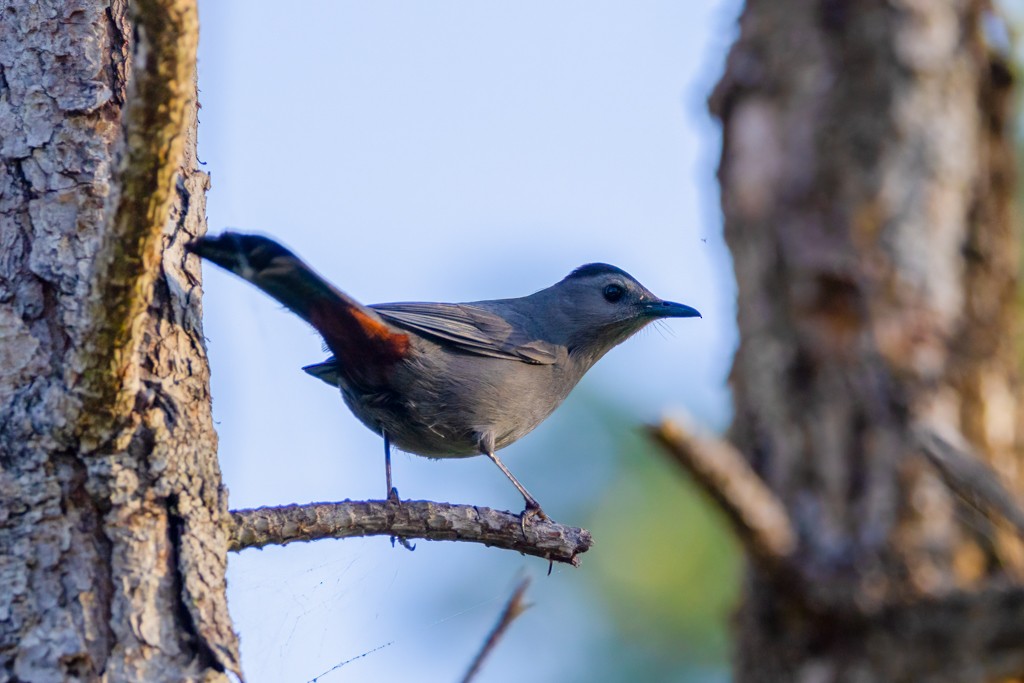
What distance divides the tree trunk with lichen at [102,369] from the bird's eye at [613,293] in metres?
3.40

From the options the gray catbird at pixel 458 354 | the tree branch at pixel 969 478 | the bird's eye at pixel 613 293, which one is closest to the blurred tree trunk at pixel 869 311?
the tree branch at pixel 969 478

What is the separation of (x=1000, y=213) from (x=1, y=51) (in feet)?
10.1

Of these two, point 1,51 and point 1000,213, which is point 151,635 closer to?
point 1,51

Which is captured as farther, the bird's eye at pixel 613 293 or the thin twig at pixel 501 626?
the bird's eye at pixel 613 293

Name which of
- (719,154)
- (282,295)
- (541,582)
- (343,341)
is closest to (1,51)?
(282,295)

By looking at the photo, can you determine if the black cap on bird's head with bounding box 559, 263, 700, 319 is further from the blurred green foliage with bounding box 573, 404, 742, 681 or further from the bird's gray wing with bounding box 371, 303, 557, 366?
the blurred green foliage with bounding box 573, 404, 742, 681

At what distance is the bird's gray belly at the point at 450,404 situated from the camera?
519cm

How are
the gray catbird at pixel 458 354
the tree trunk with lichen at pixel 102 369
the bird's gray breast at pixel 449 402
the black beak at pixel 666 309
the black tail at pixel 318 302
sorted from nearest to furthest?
the tree trunk with lichen at pixel 102 369, the black tail at pixel 318 302, the gray catbird at pixel 458 354, the bird's gray breast at pixel 449 402, the black beak at pixel 666 309

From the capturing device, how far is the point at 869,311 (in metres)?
1.91

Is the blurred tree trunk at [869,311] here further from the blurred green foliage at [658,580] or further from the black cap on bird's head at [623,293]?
the blurred green foliage at [658,580]

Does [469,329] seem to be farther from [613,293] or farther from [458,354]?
[613,293]

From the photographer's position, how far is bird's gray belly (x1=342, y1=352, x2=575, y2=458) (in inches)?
204

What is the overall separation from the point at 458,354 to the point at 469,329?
0.21m

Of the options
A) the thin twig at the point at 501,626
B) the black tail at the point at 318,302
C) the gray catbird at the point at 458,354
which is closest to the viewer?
the thin twig at the point at 501,626
